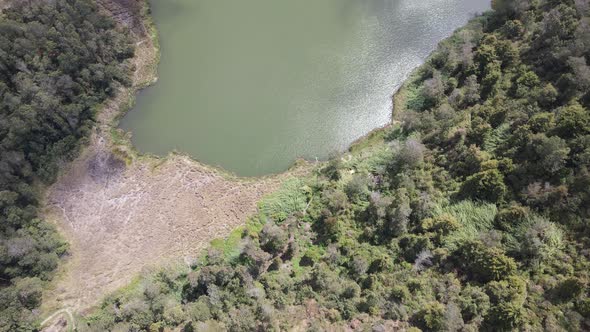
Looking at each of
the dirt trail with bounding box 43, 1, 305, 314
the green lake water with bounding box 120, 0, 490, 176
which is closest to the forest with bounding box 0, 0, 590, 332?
the dirt trail with bounding box 43, 1, 305, 314

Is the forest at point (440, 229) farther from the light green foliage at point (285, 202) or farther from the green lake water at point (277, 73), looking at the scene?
the green lake water at point (277, 73)

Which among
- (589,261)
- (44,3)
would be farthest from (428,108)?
(44,3)

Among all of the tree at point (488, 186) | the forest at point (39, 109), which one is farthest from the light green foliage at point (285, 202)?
the forest at point (39, 109)

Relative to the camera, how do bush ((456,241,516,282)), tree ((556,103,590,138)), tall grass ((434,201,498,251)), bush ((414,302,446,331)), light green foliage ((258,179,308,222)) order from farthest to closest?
light green foliage ((258,179,308,222)), tall grass ((434,201,498,251)), tree ((556,103,590,138)), bush ((456,241,516,282)), bush ((414,302,446,331))

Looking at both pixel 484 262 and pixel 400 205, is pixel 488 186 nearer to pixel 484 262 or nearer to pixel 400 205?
pixel 484 262

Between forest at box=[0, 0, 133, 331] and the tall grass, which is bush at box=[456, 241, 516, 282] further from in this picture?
forest at box=[0, 0, 133, 331]

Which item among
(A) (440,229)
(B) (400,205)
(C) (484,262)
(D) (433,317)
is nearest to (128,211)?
(B) (400,205)
